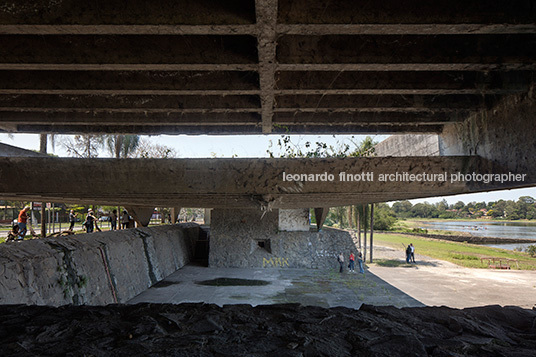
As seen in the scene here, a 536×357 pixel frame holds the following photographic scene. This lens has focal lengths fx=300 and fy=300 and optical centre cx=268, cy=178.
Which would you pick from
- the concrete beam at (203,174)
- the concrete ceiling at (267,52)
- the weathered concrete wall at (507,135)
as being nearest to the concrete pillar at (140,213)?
the concrete beam at (203,174)

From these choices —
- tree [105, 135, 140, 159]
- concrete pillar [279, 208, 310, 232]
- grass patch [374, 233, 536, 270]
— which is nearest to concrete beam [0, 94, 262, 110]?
concrete pillar [279, 208, 310, 232]

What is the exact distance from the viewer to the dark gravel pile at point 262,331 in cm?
210

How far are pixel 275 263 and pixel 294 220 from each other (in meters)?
2.24

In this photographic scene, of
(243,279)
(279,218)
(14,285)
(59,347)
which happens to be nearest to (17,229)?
(14,285)

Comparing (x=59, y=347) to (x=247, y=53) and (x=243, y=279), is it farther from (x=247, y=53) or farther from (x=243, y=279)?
(x=243, y=279)

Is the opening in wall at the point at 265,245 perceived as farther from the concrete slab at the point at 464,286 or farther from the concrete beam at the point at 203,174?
the concrete beam at the point at 203,174

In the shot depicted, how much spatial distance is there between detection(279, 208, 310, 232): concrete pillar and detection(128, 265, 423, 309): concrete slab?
2000mm

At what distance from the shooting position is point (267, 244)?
1462cm

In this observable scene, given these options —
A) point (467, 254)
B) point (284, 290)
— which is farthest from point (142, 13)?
point (467, 254)

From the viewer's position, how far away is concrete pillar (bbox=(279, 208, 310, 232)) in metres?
14.6

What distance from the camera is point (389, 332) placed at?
93.8 inches

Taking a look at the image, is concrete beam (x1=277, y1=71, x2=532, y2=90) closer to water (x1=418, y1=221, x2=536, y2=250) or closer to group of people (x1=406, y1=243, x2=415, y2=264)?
group of people (x1=406, y1=243, x2=415, y2=264)

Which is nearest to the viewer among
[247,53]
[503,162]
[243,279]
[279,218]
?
[247,53]

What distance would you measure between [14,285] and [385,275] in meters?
13.0
